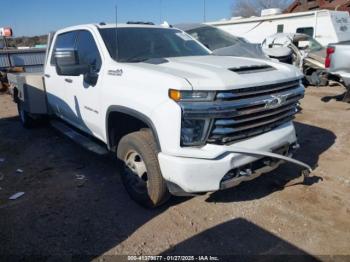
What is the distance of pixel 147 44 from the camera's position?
164 inches

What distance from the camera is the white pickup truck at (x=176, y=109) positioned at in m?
2.82

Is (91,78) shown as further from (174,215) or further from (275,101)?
(275,101)

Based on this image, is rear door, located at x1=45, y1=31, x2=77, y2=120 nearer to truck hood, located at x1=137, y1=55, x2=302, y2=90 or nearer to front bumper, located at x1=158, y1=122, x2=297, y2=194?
truck hood, located at x1=137, y1=55, x2=302, y2=90

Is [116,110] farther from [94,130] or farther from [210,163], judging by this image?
[210,163]

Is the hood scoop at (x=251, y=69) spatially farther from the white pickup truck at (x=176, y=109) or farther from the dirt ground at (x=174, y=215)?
the dirt ground at (x=174, y=215)

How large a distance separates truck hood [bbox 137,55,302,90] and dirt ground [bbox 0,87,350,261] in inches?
52.8

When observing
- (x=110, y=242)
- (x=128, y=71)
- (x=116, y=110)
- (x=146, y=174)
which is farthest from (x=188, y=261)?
(x=128, y=71)

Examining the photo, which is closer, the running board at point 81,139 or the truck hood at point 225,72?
the truck hood at point 225,72

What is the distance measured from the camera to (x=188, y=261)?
280 cm

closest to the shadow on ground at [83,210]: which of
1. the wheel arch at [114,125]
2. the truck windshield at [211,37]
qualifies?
the wheel arch at [114,125]

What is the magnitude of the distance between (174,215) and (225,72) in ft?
5.10

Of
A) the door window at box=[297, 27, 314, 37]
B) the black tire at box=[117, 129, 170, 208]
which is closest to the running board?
the black tire at box=[117, 129, 170, 208]

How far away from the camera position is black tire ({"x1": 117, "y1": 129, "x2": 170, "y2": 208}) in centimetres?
319

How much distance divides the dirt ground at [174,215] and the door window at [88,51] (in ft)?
4.95
